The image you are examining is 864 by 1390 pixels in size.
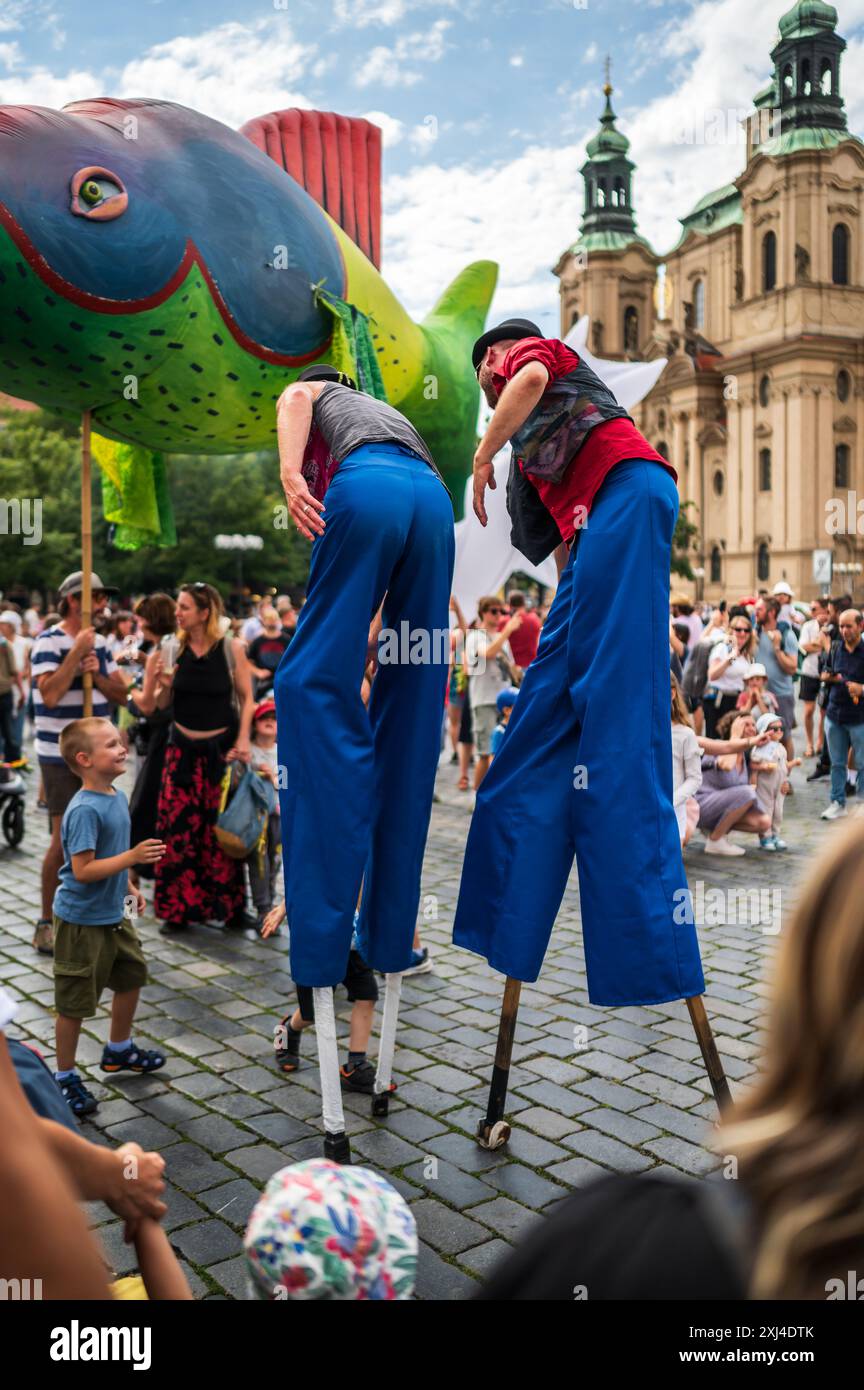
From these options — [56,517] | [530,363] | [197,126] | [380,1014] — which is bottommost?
[380,1014]

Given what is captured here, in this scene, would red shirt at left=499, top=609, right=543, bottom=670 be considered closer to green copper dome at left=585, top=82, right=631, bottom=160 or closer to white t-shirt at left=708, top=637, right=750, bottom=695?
white t-shirt at left=708, top=637, right=750, bottom=695

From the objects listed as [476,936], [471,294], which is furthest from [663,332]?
[476,936]

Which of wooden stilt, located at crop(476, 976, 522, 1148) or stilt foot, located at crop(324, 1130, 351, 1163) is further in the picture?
wooden stilt, located at crop(476, 976, 522, 1148)

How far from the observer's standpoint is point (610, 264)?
261ft

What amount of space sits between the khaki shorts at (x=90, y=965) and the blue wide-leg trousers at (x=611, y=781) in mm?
1403

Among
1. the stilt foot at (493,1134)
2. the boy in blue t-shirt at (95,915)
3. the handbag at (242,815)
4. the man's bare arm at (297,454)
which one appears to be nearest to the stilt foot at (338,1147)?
the stilt foot at (493,1134)

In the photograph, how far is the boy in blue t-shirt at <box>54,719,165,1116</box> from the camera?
3.99 meters

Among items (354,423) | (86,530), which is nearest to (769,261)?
(86,530)

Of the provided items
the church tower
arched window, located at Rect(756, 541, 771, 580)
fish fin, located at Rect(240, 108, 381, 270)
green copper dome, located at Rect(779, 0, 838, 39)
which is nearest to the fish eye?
fish fin, located at Rect(240, 108, 381, 270)

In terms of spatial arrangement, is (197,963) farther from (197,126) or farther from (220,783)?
(197,126)

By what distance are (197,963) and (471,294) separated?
426 centimetres

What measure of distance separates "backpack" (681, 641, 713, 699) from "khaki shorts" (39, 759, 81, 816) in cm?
677

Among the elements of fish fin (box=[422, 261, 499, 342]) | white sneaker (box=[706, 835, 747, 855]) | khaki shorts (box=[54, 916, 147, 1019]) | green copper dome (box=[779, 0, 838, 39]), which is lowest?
white sneaker (box=[706, 835, 747, 855])
